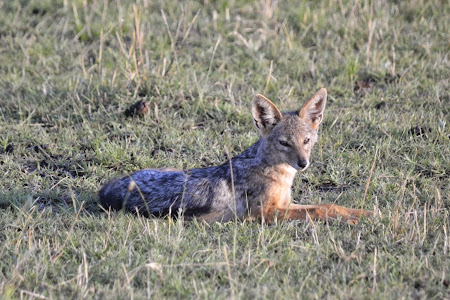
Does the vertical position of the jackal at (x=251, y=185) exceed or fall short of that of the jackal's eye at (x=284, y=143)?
it falls short

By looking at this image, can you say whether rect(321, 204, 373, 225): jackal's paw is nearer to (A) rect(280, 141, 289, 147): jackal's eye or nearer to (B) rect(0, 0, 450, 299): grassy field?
(B) rect(0, 0, 450, 299): grassy field

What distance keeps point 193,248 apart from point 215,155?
8.45 ft

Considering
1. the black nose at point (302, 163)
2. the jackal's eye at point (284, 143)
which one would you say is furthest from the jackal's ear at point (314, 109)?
the black nose at point (302, 163)

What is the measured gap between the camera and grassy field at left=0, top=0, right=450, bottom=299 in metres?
4.98

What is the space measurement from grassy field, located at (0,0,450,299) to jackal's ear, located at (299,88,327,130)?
78cm

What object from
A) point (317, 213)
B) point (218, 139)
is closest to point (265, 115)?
point (317, 213)

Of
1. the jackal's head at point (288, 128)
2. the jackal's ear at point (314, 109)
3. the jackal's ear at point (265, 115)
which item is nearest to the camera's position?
the jackal's head at point (288, 128)

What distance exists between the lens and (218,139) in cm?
824

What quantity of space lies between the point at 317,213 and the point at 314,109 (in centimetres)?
116

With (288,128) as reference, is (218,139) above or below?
below

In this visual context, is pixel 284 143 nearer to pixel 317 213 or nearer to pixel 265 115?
pixel 265 115

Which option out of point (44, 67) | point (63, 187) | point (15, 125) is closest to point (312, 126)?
point (63, 187)

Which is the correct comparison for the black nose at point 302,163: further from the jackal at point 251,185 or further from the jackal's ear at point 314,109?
the jackal's ear at point 314,109

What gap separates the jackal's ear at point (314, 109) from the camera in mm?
6641
